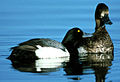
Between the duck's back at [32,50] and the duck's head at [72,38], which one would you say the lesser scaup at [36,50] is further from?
the duck's head at [72,38]

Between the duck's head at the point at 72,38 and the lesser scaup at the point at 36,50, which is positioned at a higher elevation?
the duck's head at the point at 72,38

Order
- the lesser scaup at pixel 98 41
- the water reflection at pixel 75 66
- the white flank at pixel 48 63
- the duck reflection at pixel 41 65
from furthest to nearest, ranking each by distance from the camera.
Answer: the lesser scaup at pixel 98 41 < the white flank at pixel 48 63 < the duck reflection at pixel 41 65 < the water reflection at pixel 75 66

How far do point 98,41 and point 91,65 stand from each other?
2483mm

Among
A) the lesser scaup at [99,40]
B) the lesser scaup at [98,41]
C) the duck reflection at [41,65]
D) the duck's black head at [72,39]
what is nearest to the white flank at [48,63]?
the duck reflection at [41,65]

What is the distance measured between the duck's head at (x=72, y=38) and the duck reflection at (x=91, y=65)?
50cm

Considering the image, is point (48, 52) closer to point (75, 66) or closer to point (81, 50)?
point (75, 66)

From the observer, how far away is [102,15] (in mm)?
13594

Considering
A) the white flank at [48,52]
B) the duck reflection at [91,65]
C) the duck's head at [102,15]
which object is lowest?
the duck reflection at [91,65]

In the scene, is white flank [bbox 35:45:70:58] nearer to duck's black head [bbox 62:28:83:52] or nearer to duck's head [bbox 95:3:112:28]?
duck's black head [bbox 62:28:83:52]

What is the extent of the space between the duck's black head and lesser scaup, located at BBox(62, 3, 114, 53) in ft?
0.11

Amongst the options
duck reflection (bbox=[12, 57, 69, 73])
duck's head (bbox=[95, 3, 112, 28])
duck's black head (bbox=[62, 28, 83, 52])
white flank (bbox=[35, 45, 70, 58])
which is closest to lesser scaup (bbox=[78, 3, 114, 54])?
duck's head (bbox=[95, 3, 112, 28])

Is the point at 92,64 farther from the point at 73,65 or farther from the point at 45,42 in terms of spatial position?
the point at 45,42

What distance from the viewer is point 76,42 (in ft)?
Result: 42.4

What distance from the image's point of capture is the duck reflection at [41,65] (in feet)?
33.3
